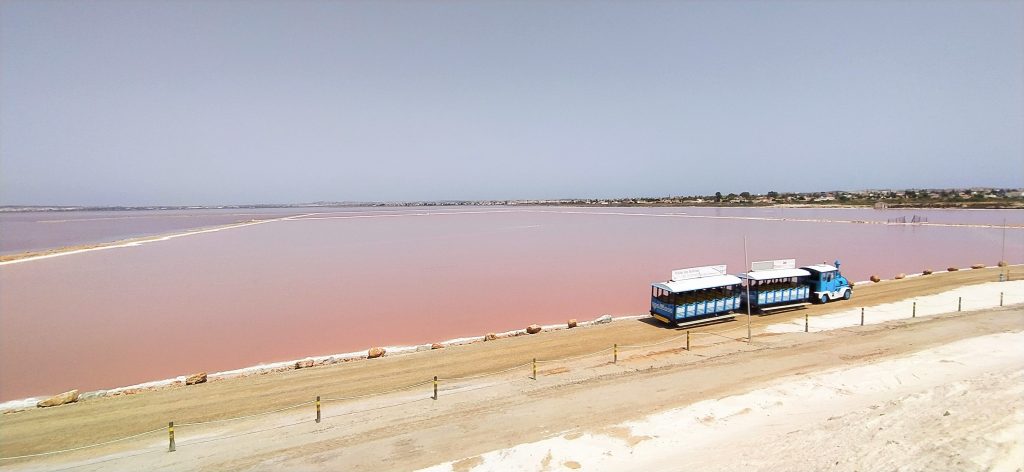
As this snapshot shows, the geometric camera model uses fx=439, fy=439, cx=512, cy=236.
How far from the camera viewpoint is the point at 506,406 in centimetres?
1244

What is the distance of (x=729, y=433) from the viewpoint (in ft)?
34.0

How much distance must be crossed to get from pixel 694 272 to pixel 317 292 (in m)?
24.8

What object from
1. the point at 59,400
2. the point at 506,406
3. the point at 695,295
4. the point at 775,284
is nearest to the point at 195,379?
the point at 59,400

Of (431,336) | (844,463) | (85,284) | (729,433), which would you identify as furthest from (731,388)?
(85,284)

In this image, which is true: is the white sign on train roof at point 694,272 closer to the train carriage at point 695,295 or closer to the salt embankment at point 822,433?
the train carriage at point 695,295

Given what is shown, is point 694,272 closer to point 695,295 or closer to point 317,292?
point 695,295

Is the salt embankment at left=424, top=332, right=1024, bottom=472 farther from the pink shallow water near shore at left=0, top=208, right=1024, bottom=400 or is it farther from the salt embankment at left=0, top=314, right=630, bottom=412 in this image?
the pink shallow water near shore at left=0, top=208, right=1024, bottom=400

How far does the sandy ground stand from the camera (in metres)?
9.78

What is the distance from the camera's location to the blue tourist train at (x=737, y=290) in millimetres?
20281

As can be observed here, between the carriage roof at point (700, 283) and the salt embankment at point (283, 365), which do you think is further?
the carriage roof at point (700, 283)

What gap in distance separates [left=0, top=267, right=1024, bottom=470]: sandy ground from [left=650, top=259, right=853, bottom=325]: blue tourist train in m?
1.81

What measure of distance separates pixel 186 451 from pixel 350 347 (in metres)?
9.51

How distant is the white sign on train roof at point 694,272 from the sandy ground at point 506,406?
2.99m

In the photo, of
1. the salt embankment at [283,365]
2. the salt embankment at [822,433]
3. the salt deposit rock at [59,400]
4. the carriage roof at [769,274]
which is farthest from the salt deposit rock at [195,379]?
the carriage roof at [769,274]
